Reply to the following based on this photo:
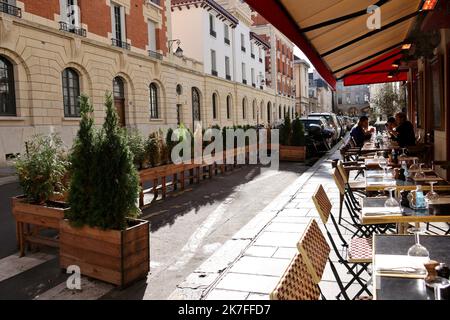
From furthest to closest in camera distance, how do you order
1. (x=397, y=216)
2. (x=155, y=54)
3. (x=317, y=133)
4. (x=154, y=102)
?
(x=154, y=102)
(x=155, y=54)
(x=317, y=133)
(x=397, y=216)

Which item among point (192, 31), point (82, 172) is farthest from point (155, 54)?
point (82, 172)

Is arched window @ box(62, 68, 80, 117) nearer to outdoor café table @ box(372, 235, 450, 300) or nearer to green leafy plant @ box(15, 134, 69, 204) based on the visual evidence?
green leafy plant @ box(15, 134, 69, 204)

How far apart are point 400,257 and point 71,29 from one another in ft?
59.3

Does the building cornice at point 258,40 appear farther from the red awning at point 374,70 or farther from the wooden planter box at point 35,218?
the wooden planter box at point 35,218

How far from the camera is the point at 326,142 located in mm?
20188

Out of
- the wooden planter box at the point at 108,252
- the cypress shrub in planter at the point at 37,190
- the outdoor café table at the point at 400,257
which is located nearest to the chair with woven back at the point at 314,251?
the outdoor café table at the point at 400,257

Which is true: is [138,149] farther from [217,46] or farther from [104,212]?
[217,46]

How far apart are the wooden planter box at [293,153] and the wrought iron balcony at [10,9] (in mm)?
11039

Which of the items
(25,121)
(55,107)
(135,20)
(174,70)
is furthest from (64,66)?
(174,70)

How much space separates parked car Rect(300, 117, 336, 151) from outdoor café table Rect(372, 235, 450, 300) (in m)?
15.1

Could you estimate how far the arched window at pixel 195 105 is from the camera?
29.5 metres

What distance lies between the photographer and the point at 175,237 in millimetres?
6266

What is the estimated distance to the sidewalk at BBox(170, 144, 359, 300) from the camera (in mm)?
4129
